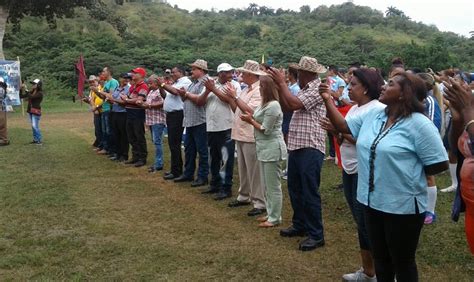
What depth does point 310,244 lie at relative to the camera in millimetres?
4891

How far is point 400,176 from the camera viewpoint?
306 centimetres

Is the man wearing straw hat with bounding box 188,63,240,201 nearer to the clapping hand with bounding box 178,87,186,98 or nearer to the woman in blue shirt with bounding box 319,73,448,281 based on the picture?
the clapping hand with bounding box 178,87,186,98

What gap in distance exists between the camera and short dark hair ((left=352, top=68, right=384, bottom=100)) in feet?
12.4

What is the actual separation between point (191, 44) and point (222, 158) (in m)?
35.9

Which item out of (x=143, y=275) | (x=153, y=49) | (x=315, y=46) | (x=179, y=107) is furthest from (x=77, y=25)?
(x=143, y=275)

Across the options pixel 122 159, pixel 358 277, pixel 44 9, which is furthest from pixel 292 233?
pixel 44 9

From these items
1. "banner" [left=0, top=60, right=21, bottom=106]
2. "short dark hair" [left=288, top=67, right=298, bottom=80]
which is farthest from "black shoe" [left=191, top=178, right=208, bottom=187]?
"banner" [left=0, top=60, right=21, bottom=106]

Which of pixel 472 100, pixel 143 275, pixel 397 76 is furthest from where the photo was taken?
pixel 143 275

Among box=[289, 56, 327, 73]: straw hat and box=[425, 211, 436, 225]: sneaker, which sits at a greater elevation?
box=[289, 56, 327, 73]: straw hat

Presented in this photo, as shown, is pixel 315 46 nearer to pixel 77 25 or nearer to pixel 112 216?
pixel 77 25

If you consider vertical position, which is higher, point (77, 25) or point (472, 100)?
point (77, 25)

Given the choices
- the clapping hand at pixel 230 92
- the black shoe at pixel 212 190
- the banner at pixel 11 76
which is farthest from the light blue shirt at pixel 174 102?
the banner at pixel 11 76

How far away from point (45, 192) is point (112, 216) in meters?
1.71

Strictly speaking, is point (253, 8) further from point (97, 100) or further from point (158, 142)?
point (158, 142)
